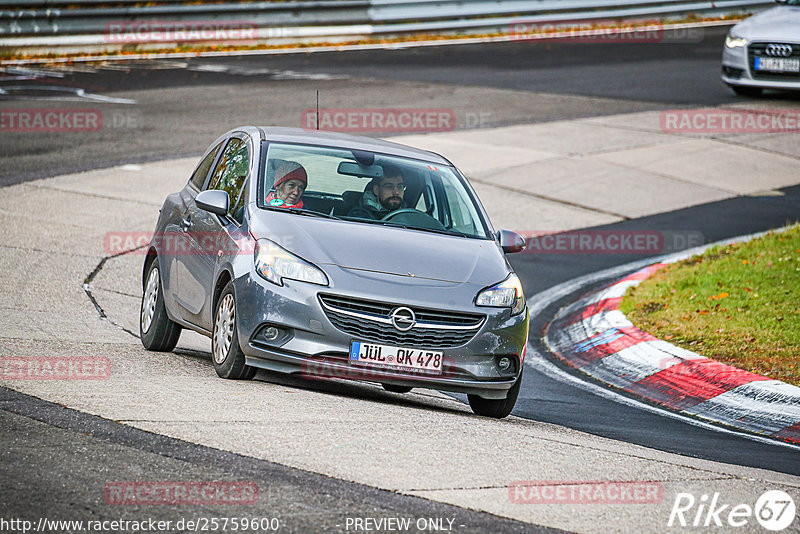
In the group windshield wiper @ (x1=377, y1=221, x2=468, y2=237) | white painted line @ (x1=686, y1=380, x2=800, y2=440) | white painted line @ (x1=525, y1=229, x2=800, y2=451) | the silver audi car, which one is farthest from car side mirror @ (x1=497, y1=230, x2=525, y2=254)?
the silver audi car

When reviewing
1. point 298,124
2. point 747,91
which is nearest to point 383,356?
point 298,124

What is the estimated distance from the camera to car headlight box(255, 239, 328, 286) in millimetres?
7125

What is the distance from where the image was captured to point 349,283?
7062 millimetres

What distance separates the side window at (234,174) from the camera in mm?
8086

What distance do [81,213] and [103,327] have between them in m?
4.34

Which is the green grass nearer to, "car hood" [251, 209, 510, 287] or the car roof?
"car hood" [251, 209, 510, 287]

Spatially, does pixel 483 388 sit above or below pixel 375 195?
below

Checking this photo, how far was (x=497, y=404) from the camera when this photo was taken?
764 cm

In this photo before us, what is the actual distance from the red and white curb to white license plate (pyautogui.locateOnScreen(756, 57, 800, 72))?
35.5 feet

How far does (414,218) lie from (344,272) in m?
1.12

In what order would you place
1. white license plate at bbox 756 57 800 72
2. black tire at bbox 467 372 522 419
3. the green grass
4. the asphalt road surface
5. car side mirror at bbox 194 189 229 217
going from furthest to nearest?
white license plate at bbox 756 57 800 72, the asphalt road surface, the green grass, car side mirror at bbox 194 189 229 217, black tire at bbox 467 372 522 419

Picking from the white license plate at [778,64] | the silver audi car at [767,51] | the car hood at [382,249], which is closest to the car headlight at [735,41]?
the silver audi car at [767,51]

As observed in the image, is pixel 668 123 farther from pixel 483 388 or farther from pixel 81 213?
pixel 483 388

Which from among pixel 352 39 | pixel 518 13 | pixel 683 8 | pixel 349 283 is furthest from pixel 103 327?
pixel 683 8
